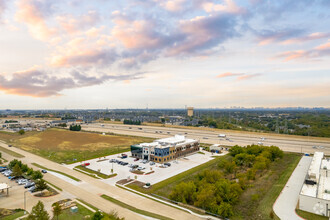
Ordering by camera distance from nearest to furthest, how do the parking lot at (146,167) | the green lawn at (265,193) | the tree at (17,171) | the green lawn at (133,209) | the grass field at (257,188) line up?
the green lawn at (133,209) → the green lawn at (265,193) → the grass field at (257,188) → the tree at (17,171) → the parking lot at (146,167)

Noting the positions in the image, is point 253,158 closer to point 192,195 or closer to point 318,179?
point 318,179

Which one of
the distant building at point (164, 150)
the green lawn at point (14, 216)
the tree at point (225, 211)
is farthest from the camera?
the distant building at point (164, 150)

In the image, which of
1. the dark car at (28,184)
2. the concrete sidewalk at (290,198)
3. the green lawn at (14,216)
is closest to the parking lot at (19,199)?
the dark car at (28,184)

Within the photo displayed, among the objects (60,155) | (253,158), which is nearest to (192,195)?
(253,158)

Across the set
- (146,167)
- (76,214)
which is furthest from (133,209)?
(146,167)

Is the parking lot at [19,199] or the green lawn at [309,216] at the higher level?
the green lawn at [309,216]

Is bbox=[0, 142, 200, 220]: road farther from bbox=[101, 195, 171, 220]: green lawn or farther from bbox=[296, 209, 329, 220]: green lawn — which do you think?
bbox=[296, 209, 329, 220]: green lawn

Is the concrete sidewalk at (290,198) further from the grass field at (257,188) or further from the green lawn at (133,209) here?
the green lawn at (133,209)
